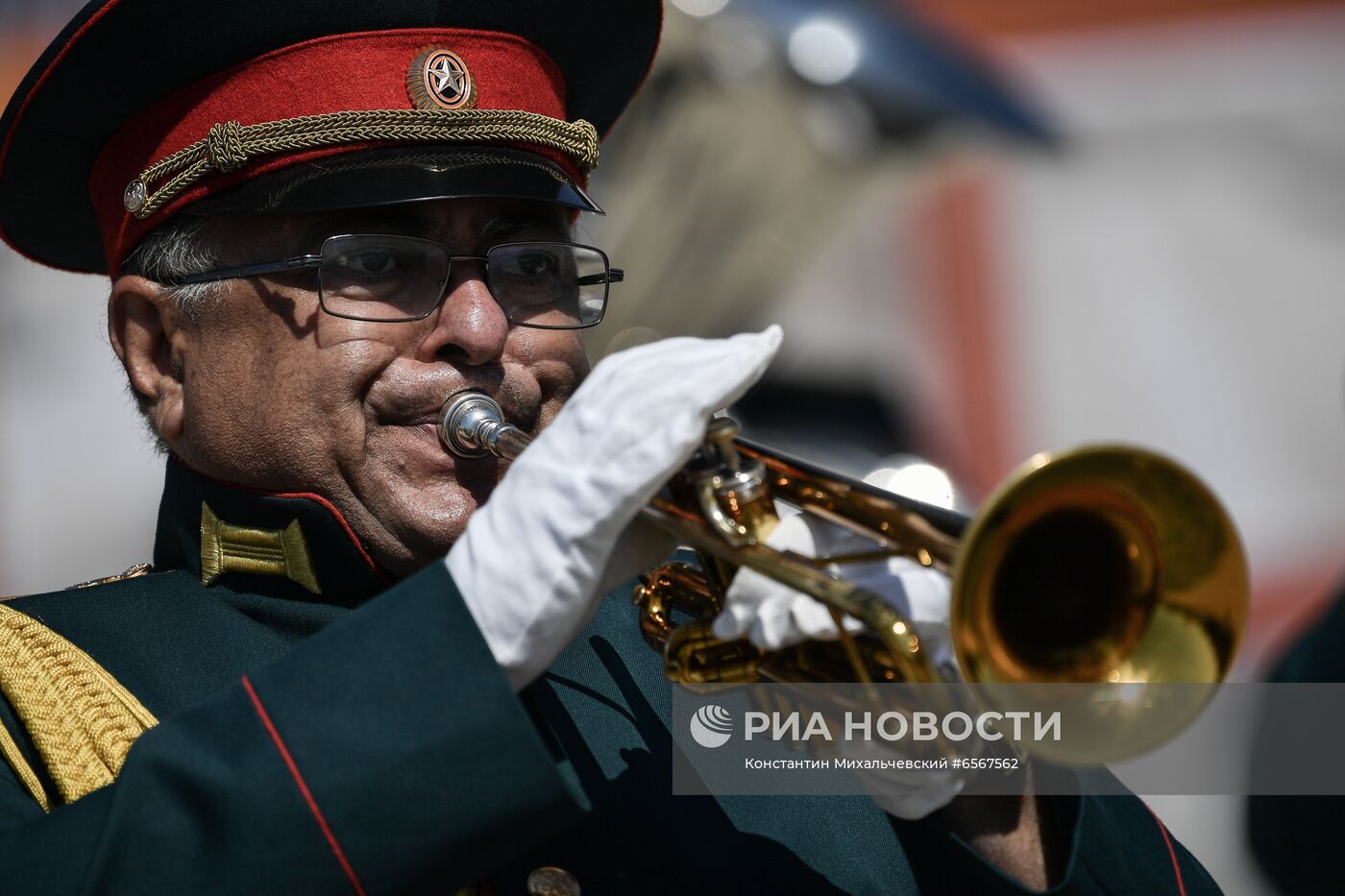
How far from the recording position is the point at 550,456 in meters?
1.88

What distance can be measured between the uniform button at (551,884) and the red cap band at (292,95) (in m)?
1.16

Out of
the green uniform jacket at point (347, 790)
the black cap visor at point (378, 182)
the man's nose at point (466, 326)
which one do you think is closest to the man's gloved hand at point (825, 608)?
the green uniform jacket at point (347, 790)

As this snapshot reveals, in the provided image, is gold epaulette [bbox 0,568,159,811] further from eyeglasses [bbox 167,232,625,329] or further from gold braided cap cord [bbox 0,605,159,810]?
eyeglasses [bbox 167,232,625,329]

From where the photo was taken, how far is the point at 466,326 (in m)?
2.42

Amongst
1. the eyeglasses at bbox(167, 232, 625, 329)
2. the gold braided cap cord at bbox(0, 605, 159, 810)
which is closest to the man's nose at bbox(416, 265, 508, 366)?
the eyeglasses at bbox(167, 232, 625, 329)

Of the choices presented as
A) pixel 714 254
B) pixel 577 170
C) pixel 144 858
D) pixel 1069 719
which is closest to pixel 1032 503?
pixel 1069 719

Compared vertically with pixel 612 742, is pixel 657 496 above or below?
above

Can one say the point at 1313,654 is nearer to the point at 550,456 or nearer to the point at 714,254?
the point at 550,456

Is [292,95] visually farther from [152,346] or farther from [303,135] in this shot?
[152,346]

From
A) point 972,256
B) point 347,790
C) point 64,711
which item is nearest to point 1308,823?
point 347,790

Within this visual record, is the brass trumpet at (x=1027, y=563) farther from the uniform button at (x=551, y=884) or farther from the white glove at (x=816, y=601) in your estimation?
the uniform button at (x=551, y=884)

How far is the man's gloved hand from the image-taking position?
1.85 metres

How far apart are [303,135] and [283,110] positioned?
0.08 meters

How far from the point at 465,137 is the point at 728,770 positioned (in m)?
1.10
